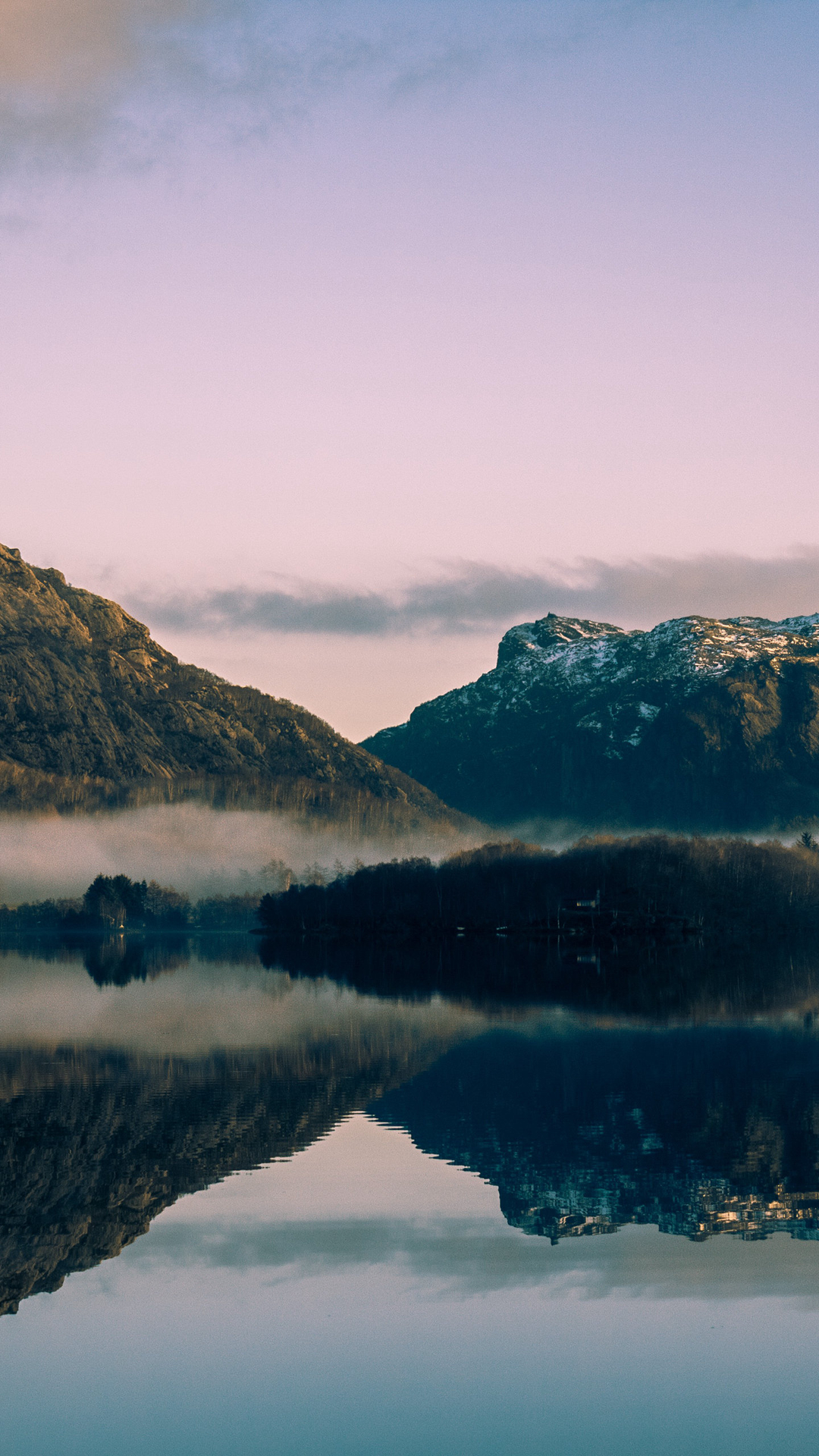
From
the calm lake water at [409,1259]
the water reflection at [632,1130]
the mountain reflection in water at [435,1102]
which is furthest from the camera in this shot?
the mountain reflection in water at [435,1102]

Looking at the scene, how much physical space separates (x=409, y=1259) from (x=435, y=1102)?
18.6 meters

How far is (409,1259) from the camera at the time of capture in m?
27.1

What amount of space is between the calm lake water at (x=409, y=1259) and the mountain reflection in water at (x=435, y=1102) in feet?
0.54

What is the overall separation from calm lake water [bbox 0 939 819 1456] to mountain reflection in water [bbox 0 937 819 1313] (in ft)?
0.54

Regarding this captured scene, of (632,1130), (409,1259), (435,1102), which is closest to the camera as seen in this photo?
(409,1259)

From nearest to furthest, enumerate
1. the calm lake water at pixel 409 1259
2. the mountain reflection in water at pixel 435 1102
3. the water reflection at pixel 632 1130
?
1. the calm lake water at pixel 409 1259
2. the water reflection at pixel 632 1130
3. the mountain reflection in water at pixel 435 1102

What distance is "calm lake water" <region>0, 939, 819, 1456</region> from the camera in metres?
19.5

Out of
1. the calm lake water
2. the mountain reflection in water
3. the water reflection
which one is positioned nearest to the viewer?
the calm lake water

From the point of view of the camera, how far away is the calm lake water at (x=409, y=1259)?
19.5 meters

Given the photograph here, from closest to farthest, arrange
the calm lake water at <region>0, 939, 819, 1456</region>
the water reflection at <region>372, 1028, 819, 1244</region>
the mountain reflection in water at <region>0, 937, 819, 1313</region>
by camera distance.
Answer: the calm lake water at <region>0, 939, 819, 1456</region>, the water reflection at <region>372, 1028, 819, 1244</region>, the mountain reflection in water at <region>0, 937, 819, 1313</region>

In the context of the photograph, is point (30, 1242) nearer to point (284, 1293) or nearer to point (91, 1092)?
point (284, 1293)

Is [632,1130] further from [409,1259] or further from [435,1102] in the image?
[409,1259]

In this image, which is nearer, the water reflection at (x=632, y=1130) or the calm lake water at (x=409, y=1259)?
the calm lake water at (x=409, y=1259)

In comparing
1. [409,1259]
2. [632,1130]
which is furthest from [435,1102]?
[409,1259]
